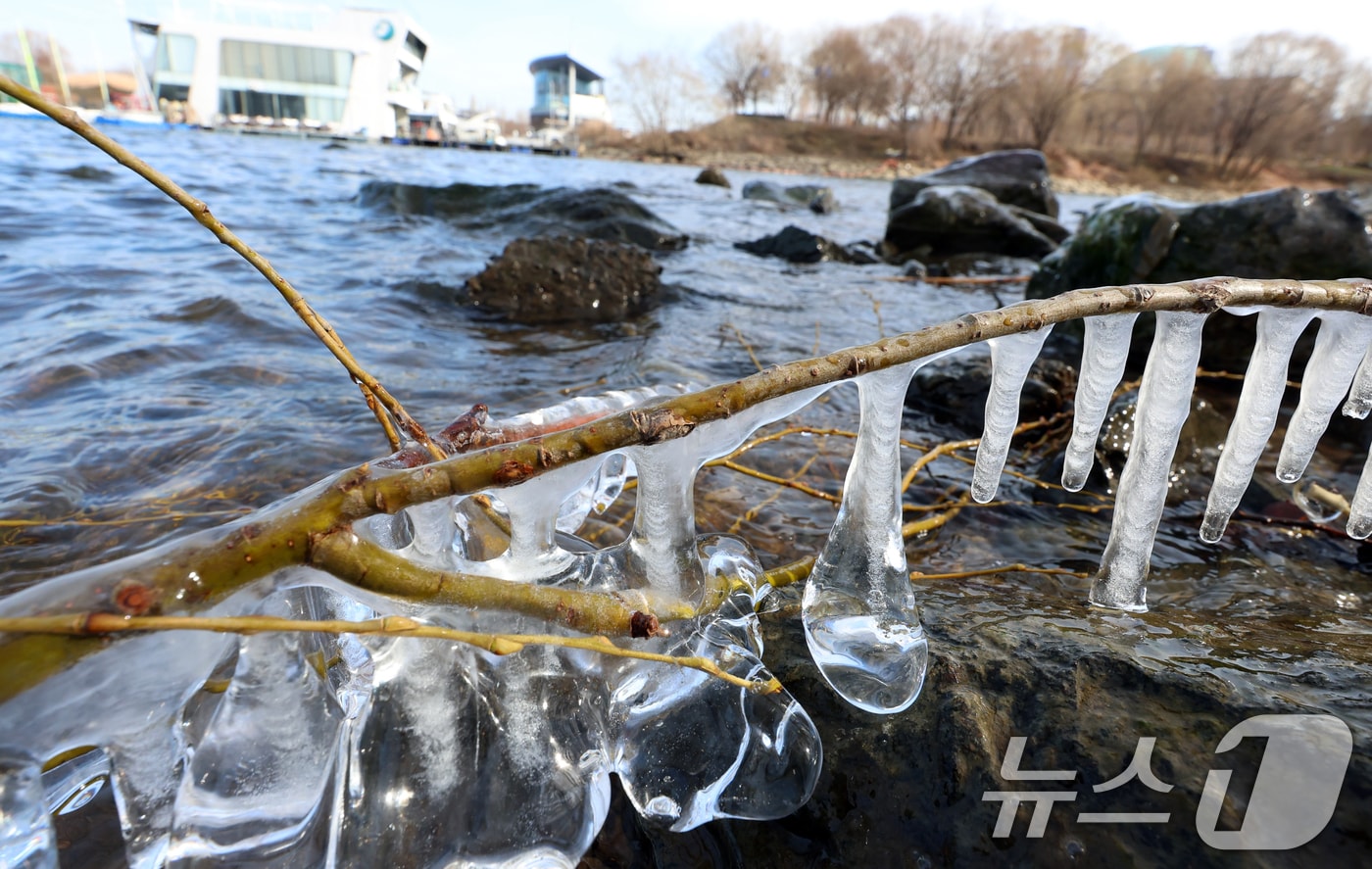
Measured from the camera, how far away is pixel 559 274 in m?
6.72

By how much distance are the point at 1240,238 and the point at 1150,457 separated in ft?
17.3

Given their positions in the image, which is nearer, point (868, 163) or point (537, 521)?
point (537, 521)

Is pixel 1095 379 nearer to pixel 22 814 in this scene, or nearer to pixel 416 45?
pixel 22 814

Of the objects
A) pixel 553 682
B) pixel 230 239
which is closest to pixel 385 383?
pixel 230 239

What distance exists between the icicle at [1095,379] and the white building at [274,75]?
6195cm

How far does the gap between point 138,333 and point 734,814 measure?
548 centimetres

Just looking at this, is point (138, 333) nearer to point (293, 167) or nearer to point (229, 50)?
point (293, 167)

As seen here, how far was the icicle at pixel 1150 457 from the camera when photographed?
1.25 metres

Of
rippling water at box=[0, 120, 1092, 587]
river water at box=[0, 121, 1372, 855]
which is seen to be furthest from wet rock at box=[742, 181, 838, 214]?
river water at box=[0, 121, 1372, 855]

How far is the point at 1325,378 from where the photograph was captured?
135cm

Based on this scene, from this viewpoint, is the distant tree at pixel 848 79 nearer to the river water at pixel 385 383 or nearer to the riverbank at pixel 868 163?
the riverbank at pixel 868 163

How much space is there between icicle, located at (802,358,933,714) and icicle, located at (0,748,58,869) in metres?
1.22

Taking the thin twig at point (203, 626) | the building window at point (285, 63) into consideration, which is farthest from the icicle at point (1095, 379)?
the building window at point (285, 63)

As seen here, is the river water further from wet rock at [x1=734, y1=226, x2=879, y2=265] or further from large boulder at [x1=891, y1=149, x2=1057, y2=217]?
large boulder at [x1=891, y1=149, x2=1057, y2=217]
